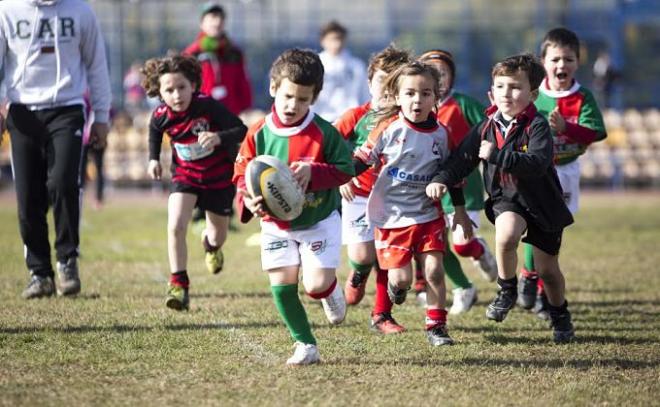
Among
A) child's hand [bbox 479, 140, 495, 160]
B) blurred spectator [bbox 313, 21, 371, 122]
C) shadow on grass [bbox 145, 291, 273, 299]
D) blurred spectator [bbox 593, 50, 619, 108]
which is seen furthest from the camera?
blurred spectator [bbox 593, 50, 619, 108]

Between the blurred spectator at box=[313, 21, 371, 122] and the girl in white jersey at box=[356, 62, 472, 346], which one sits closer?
the girl in white jersey at box=[356, 62, 472, 346]

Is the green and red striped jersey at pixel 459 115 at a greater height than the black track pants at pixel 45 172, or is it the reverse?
the green and red striped jersey at pixel 459 115

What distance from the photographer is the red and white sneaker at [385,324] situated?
6645 millimetres

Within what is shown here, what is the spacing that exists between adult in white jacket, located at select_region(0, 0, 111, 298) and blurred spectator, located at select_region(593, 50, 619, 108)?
712 inches

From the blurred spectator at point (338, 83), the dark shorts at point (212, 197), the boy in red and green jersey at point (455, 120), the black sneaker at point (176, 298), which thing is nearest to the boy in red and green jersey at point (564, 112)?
the boy in red and green jersey at point (455, 120)

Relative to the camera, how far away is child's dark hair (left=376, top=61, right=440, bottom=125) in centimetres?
612

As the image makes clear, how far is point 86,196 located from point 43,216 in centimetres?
1326

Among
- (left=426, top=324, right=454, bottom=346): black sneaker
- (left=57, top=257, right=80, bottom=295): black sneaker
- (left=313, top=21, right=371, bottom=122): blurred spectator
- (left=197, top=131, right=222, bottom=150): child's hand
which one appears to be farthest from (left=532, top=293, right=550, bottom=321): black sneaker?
(left=313, top=21, right=371, bottom=122): blurred spectator

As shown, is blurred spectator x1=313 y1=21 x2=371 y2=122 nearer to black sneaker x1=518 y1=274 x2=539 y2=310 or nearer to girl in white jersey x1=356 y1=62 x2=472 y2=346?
black sneaker x1=518 y1=274 x2=539 y2=310

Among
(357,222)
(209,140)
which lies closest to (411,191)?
(357,222)

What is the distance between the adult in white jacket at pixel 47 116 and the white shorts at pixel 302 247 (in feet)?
8.71

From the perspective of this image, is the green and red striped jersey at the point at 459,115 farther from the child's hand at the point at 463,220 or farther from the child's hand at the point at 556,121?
the child's hand at the point at 463,220

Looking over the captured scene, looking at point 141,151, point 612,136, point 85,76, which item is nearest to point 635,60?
point 612,136

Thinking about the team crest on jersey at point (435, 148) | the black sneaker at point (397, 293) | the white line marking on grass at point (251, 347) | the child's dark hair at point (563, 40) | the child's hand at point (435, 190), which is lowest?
the white line marking on grass at point (251, 347)
